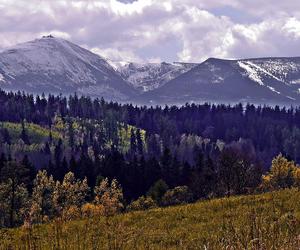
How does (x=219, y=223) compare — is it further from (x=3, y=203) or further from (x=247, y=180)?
(x=247, y=180)

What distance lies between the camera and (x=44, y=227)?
21219mm

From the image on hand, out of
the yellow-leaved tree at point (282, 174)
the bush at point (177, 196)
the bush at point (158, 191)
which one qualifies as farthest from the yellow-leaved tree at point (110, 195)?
the yellow-leaved tree at point (282, 174)

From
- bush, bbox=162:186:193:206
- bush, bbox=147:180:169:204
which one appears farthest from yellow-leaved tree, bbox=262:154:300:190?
bush, bbox=147:180:169:204

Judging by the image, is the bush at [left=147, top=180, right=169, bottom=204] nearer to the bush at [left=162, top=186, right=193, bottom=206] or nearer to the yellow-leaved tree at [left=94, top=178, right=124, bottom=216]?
the bush at [left=162, top=186, right=193, bottom=206]

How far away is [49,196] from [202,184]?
29.5 meters

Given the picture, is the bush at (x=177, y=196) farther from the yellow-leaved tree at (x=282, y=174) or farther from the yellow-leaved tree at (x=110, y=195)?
the yellow-leaved tree at (x=282, y=174)

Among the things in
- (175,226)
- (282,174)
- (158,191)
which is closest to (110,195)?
(158,191)

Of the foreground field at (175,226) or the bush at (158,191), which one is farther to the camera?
the bush at (158,191)

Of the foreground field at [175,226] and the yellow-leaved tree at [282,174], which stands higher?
the foreground field at [175,226]

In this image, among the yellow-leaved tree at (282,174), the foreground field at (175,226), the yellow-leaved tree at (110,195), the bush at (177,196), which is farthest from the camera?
the yellow-leaved tree at (282,174)

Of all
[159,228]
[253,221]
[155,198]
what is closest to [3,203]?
[155,198]

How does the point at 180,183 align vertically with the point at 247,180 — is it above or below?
below

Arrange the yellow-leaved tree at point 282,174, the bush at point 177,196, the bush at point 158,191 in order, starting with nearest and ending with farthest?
the bush at point 177,196, the yellow-leaved tree at point 282,174, the bush at point 158,191

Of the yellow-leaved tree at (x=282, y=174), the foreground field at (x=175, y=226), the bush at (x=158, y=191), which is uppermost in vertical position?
the foreground field at (x=175, y=226)
